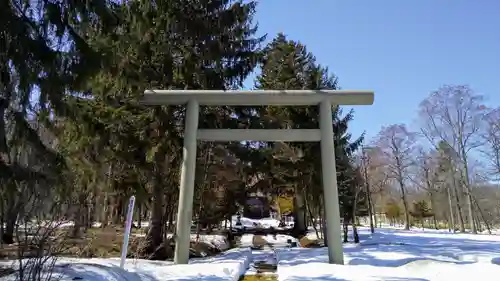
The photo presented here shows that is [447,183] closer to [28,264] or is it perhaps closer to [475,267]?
[475,267]

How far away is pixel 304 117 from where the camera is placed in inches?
569

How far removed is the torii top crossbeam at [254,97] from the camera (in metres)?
9.36

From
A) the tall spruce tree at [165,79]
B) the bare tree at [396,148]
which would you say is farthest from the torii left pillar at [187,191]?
the bare tree at [396,148]

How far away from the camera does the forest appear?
455cm

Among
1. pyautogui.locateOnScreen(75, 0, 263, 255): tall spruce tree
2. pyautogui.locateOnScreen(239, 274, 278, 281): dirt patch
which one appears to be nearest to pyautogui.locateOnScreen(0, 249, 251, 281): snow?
pyautogui.locateOnScreen(239, 274, 278, 281): dirt patch

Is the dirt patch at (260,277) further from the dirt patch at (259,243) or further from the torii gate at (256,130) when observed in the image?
the dirt patch at (259,243)

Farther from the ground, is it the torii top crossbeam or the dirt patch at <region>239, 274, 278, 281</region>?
the torii top crossbeam

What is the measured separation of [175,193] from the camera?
1332cm

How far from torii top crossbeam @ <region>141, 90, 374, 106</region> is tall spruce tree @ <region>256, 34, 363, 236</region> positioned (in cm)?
327

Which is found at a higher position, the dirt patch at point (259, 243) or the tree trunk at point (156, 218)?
the tree trunk at point (156, 218)

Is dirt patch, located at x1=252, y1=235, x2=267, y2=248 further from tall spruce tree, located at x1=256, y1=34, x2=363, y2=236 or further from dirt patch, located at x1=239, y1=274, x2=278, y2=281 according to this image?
dirt patch, located at x1=239, y1=274, x2=278, y2=281

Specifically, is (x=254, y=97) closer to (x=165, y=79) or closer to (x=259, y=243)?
(x=165, y=79)

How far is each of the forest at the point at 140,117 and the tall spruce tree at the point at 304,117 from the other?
0.07 meters

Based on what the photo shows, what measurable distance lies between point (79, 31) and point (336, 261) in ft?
24.2
